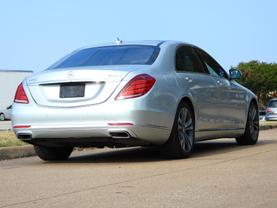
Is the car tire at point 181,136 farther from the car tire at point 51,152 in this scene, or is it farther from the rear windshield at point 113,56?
the car tire at point 51,152

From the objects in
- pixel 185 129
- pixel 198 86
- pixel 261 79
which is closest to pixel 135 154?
pixel 185 129

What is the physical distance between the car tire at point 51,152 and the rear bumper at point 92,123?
0.66 metres

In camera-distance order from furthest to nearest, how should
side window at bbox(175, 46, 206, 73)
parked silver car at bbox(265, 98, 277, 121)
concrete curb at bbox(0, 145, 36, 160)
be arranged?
parked silver car at bbox(265, 98, 277, 121) < concrete curb at bbox(0, 145, 36, 160) < side window at bbox(175, 46, 206, 73)

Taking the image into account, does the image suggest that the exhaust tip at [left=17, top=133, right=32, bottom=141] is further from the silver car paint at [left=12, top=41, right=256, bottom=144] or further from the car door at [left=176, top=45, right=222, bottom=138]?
the car door at [left=176, top=45, right=222, bottom=138]

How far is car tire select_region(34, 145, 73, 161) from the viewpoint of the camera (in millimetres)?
8891

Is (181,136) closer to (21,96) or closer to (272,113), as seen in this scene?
(21,96)

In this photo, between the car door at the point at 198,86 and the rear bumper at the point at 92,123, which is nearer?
the rear bumper at the point at 92,123

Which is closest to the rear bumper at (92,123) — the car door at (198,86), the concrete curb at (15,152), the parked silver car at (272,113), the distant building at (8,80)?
the car door at (198,86)

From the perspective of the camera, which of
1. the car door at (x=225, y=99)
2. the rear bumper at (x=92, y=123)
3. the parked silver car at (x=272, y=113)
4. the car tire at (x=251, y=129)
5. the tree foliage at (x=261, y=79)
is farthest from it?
the tree foliage at (x=261, y=79)

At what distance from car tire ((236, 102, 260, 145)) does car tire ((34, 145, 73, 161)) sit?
3265 millimetres

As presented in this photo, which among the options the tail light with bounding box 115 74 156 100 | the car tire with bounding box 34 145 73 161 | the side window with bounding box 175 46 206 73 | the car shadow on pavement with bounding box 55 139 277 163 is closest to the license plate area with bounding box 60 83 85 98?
the tail light with bounding box 115 74 156 100

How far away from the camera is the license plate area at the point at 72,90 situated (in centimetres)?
795

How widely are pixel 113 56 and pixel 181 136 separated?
4.64 feet

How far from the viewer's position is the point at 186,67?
9148 mm
